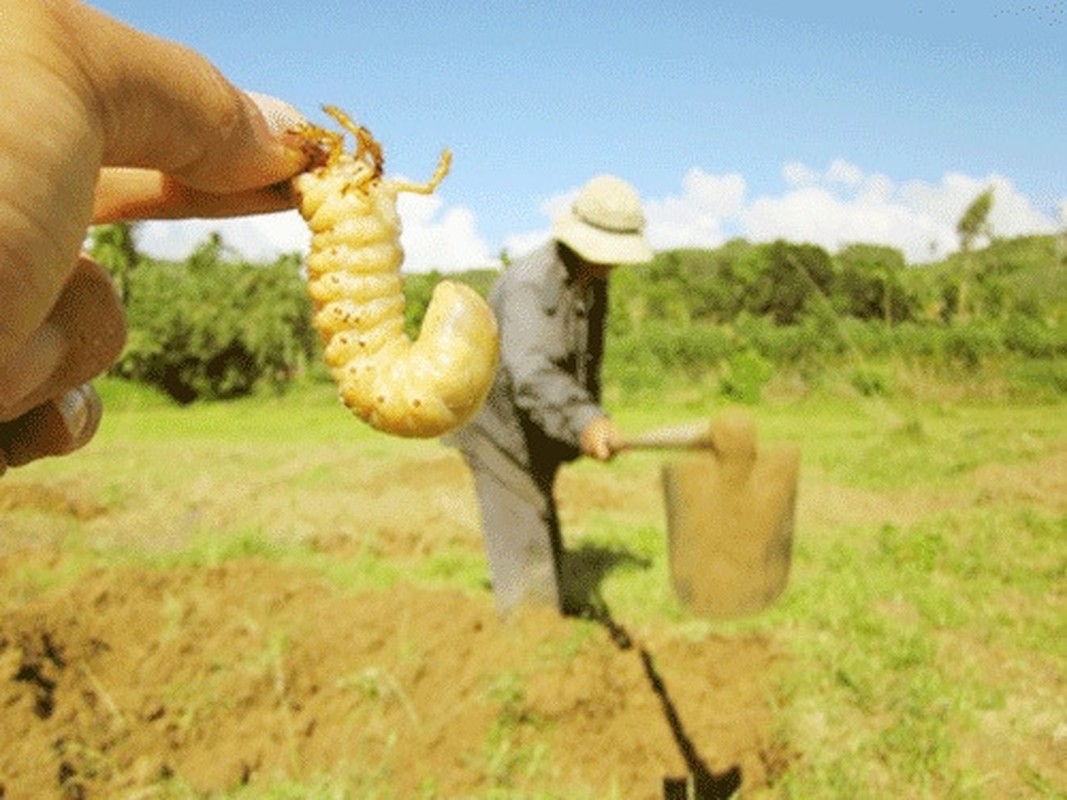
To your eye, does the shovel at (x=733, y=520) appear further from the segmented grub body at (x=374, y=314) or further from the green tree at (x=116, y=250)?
the green tree at (x=116, y=250)

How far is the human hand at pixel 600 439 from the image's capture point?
462 cm

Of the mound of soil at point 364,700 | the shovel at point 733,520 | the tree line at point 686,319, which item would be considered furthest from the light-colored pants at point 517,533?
the tree line at point 686,319

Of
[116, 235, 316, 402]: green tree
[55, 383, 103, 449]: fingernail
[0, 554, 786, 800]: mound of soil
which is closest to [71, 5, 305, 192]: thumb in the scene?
[55, 383, 103, 449]: fingernail

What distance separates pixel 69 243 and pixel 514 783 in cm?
333

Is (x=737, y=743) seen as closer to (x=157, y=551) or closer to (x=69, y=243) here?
(x=69, y=243)

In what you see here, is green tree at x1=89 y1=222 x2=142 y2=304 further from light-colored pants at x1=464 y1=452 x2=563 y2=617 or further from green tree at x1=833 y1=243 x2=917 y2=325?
light-colored pants at x1=464 y1=452 x2=563 y2=617

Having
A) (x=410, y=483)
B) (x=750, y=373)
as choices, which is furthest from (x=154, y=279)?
(x=410, y=483)

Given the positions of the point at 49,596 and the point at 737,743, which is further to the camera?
the point at 49,596

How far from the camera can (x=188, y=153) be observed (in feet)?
3.66

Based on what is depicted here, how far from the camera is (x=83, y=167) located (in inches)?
34.2

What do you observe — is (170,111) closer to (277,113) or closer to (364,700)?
(277,113)

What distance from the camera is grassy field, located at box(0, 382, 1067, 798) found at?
4.09 m

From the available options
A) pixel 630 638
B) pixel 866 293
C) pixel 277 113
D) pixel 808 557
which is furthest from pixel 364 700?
pixel 866 293

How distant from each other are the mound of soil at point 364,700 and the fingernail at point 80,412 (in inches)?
91.1
